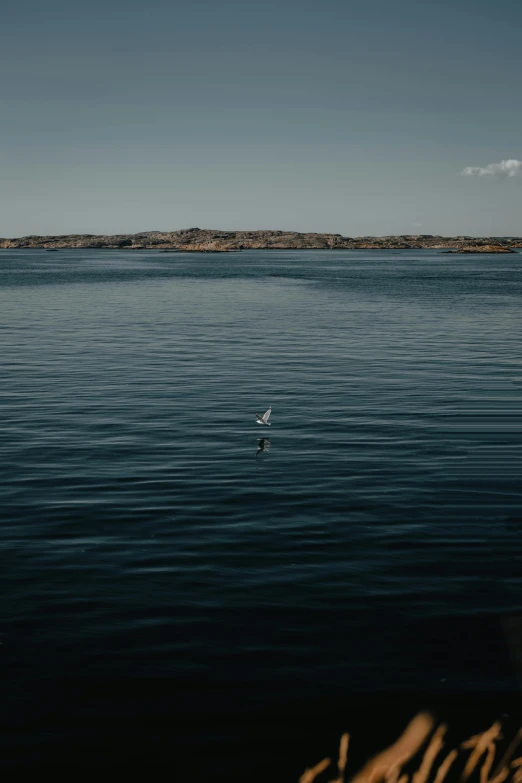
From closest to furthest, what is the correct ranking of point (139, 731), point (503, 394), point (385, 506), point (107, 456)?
point (139, 731) → point (385, 506) → point (107, 456) → point (503, 394)

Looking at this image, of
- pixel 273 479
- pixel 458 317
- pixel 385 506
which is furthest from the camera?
pixel 458 317

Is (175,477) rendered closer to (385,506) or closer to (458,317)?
(385,506)

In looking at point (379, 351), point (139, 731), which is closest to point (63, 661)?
point (139, 731)

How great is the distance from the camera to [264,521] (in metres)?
15.2

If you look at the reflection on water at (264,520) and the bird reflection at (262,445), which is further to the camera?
the bird reflection at (262,445)

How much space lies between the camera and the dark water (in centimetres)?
1038

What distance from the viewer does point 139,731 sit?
878 centimetres

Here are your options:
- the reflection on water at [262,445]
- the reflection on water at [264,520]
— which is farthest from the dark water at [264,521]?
the reflection on water at [262,445]

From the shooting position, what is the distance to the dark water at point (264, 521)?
1038cm

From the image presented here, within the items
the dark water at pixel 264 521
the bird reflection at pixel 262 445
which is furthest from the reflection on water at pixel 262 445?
the dark water at pixel 264 521

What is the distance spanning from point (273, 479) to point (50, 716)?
964cm

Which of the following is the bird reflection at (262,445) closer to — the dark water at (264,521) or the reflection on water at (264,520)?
the reflection on water at (264,520)

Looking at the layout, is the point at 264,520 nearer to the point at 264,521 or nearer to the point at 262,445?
the point at 264,521

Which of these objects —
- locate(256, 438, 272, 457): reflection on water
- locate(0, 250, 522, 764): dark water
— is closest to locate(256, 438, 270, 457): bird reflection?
locate(256, 438, 272, 457): reflection on water
